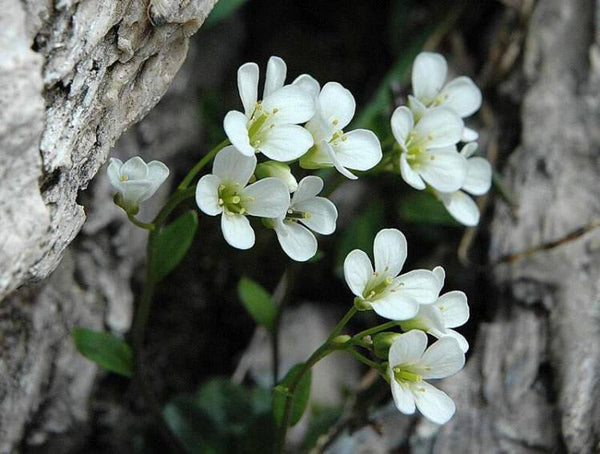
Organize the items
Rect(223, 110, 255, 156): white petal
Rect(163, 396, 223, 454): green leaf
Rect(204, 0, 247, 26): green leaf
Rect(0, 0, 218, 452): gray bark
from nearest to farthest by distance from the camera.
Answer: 1. Rect(0, 0, 218, 452): gray bark
2. Rect(223, 110, 255, 156): white petal
3. Rect(163, 396, 223, 454): green leaf
4. Rect(204, 0, 247, 26): green leaf

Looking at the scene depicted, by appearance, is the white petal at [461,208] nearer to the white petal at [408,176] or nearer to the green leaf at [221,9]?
the white petal at [408,176]

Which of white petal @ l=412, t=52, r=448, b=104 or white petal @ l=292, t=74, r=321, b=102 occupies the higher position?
white petal @ l=292, t=74, r=321, b=102

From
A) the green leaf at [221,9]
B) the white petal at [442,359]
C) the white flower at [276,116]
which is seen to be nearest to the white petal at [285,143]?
the white flower at [276,116]

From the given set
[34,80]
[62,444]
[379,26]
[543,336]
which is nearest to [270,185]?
[34,80]

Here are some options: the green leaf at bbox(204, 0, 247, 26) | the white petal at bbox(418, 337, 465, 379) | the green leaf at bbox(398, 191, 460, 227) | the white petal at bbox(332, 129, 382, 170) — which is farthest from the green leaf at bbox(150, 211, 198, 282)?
the green leaf at bbox(398, 191, 460, 227)

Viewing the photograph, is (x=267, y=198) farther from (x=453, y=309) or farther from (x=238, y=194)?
(x=453, y=309)

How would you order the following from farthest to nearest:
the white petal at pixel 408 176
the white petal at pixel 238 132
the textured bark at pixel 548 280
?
the textured bark at pixel 548 280 < the white petal at pixel 408 176 < the white petal at pixel 238 132

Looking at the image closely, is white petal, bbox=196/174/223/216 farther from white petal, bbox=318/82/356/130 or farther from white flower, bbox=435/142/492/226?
white flower, bbox=435/142/492/226
